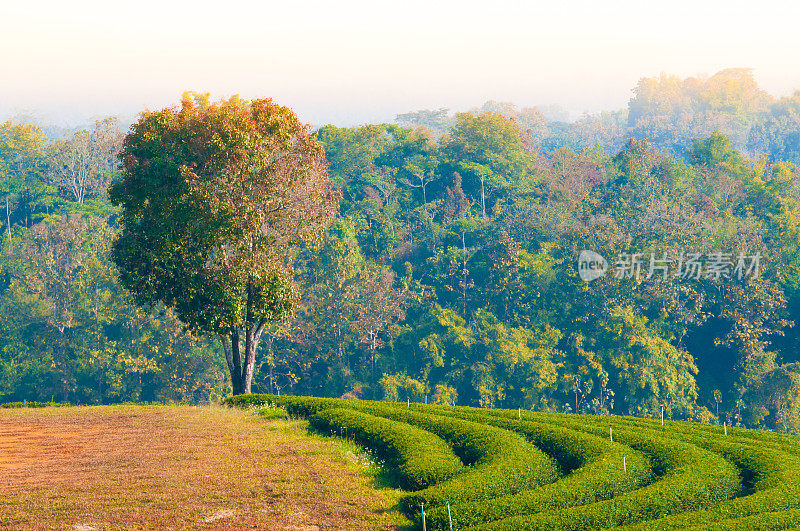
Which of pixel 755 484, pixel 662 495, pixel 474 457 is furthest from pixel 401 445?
pixel 755 484

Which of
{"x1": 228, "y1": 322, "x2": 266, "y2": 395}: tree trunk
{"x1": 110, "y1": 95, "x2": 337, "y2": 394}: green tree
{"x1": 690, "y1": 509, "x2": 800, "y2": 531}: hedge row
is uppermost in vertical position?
{"x1": 110, "y1": 95, "x2": 337, "y2": 394}: green tree

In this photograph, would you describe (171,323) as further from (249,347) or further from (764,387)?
(764,387)

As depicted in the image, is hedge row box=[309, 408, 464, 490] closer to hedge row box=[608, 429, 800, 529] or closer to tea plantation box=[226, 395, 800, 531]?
tea plantation box=[226, 395, 800, 531]

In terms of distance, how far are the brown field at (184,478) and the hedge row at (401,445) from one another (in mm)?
685

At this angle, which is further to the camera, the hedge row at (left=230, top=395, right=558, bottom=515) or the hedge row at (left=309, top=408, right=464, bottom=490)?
the hedge row at (left=309, top=408, right=464, bottom=490)

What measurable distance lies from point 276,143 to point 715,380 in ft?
143

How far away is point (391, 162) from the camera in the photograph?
79.1 m

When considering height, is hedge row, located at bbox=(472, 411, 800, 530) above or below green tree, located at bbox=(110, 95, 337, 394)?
below

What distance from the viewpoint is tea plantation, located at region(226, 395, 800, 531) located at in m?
16.7

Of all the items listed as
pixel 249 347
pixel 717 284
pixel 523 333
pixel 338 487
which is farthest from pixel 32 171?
pixel 338 487

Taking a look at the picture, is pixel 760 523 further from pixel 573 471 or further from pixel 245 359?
pixel 245 359

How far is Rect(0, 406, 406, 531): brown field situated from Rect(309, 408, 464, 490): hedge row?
685mm

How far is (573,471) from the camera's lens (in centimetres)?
1953

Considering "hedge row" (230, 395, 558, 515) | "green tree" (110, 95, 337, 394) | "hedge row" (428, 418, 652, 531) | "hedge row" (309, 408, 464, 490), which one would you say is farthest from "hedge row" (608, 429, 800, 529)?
"green tree" (110, 95, 337, 394)
